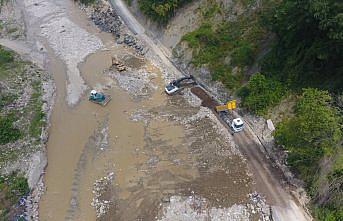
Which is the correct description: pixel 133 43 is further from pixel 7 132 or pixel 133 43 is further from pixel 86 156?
pixel 7 132

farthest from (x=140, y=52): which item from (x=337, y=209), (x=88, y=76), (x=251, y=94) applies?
(x=337, y=209)

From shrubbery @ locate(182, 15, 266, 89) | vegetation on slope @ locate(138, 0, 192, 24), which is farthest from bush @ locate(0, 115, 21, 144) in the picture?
vegetation on slope @ locate(138, 0, 192, 24)

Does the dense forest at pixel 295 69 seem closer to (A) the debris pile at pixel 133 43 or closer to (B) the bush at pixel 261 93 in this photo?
(B) the bush at pixel 261 93

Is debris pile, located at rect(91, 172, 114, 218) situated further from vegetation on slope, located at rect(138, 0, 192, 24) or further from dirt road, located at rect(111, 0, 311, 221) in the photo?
vegetation on slope, located at rect(138, 0, 192, 24)

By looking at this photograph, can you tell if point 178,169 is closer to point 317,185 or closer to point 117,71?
point 317,185

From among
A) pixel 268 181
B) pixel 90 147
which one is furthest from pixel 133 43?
pixel 268 181

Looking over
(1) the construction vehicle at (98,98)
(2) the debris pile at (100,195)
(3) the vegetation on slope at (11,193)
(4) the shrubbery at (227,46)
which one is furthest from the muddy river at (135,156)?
(4) the shrubbery at (227,46)
